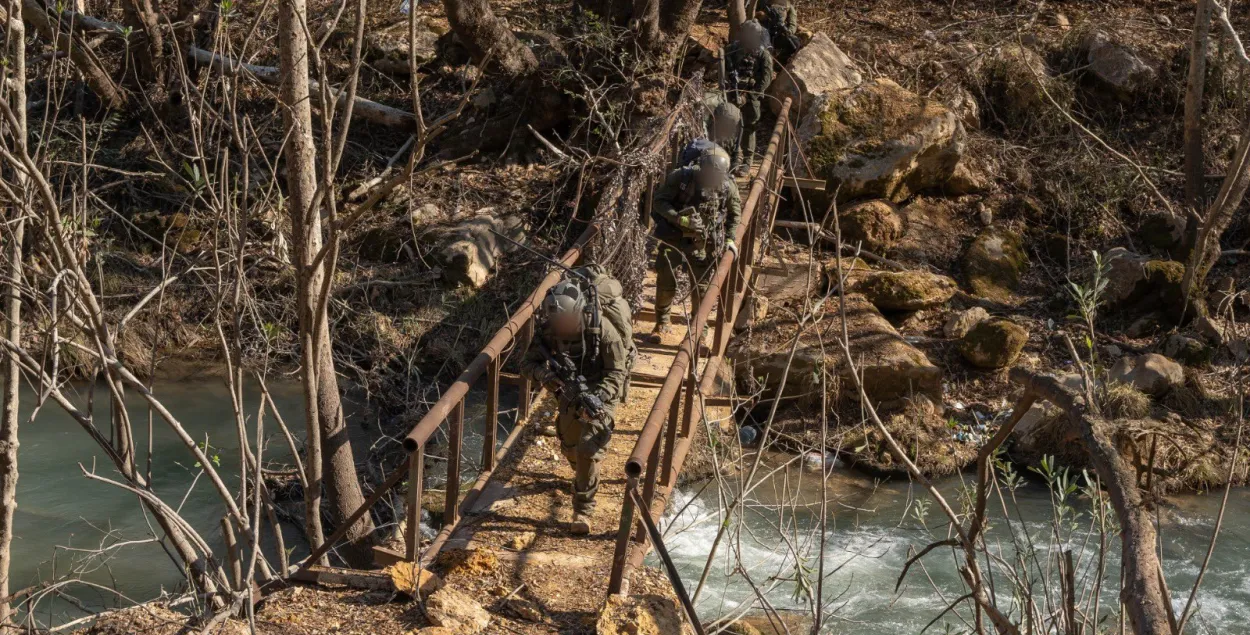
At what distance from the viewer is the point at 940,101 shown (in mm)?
12617

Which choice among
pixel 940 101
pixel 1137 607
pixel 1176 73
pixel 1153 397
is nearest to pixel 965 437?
pixel 1153 397

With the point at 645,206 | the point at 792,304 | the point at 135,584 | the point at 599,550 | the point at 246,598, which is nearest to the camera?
the point at 246,598

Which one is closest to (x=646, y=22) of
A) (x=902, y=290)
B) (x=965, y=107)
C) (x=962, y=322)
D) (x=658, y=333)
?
(x=902, y=290)

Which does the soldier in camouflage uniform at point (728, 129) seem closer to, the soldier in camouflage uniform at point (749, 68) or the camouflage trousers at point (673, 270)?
the soldier in camouflage uniform at point (749, 68)

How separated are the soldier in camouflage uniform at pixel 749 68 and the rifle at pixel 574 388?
4.76 m

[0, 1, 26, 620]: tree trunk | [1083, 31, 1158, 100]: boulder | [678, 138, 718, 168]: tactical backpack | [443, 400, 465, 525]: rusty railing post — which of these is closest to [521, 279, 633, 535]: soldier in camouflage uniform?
[443, 400, 465, 525]: rusty railing post

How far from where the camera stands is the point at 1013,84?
12758 millimetres

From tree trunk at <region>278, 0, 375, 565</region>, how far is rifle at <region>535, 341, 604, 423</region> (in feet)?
3.89

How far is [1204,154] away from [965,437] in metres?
5.37

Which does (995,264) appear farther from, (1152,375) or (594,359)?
(594,359)

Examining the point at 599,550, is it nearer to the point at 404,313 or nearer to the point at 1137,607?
the point at 1137,607

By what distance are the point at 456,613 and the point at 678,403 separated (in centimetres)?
154

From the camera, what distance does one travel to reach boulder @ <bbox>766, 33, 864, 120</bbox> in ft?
37.7

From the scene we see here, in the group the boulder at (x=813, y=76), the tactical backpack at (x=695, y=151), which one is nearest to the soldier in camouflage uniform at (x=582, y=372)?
the tactical backpack at (x=695, y=151)
